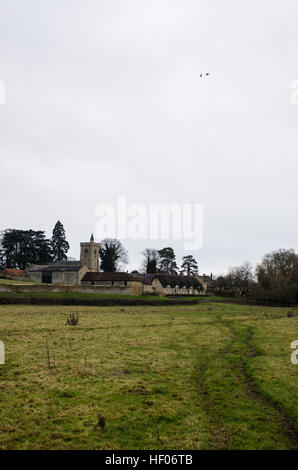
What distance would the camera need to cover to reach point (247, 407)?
10086 mm

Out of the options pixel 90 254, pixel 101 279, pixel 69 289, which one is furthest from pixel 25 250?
pixel 69 289

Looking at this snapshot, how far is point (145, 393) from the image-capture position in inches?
432

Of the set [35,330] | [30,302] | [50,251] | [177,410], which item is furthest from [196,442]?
[50,251]

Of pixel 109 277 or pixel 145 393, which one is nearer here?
pixel 145 393

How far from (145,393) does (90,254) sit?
93.9 meters

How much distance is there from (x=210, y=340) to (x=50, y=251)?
98.2 meters

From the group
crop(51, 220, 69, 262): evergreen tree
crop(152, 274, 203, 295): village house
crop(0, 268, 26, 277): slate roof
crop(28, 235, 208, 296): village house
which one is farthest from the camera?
crop(51, 220, 69, 262): evergreen tree

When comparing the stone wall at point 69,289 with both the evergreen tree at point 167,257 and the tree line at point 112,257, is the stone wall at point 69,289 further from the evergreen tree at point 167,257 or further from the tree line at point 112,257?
the evergreen tree at point 167,257

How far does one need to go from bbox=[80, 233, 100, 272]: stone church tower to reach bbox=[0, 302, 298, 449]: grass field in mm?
83697

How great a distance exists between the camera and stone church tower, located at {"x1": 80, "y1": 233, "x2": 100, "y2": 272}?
102875 mm

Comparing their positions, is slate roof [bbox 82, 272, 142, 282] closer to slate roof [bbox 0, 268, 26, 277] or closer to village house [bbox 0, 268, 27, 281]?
village house [bbox 0, 268, 27, 281]

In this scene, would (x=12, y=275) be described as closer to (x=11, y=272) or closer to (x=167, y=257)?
(x=11, y=272)

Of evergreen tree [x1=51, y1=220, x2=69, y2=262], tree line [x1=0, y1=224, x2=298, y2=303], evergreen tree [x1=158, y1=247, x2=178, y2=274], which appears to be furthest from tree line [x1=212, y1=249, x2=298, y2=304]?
evergreen tree [x1=51, y1=220, x2=69, y2=262]
